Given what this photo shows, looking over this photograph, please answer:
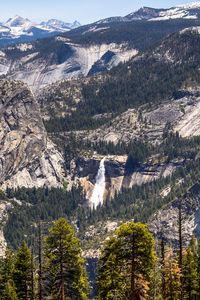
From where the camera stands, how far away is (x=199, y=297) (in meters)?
96.4

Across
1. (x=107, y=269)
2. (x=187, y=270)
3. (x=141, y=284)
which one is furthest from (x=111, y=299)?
(x=141, y=284)

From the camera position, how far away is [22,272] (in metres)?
95.4

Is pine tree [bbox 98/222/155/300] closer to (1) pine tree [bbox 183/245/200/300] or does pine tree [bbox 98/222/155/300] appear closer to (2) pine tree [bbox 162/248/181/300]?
(2) pine tree [bbox 162/248/181/300]

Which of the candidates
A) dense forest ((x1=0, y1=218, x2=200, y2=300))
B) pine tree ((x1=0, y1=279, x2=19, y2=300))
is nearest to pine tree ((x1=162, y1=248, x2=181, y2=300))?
dense forest ((x1=0, y1=218, x2=200, y2=300))

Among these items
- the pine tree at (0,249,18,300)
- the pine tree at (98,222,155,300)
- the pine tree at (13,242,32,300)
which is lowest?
the pine tree at (0,249,18,300)

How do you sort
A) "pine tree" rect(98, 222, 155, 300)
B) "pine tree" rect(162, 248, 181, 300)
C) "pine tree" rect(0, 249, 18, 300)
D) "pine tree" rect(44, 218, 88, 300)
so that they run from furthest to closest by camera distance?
1. "pine tree" rect(0, 249, 18, 300)
2. "pine tree" rect(162, 248, 181, 300)
3. "pine tree" rect(44, 218, 88, 300)
4. "pine tree" rect(98, 222, 155, 300)

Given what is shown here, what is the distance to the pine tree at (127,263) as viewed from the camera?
69.4 m

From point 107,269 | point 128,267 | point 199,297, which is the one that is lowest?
point 199,297

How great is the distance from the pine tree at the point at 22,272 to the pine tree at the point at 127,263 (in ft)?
31.3

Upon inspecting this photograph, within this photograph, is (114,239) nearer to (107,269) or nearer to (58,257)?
(107,269)

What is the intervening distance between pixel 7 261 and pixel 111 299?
22.4m

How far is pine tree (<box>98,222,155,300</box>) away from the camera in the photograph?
69.4 meters

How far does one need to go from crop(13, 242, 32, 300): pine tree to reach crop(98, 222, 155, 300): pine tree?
9552 millimetres

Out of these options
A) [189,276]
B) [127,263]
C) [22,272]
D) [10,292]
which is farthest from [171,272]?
[10,292]
